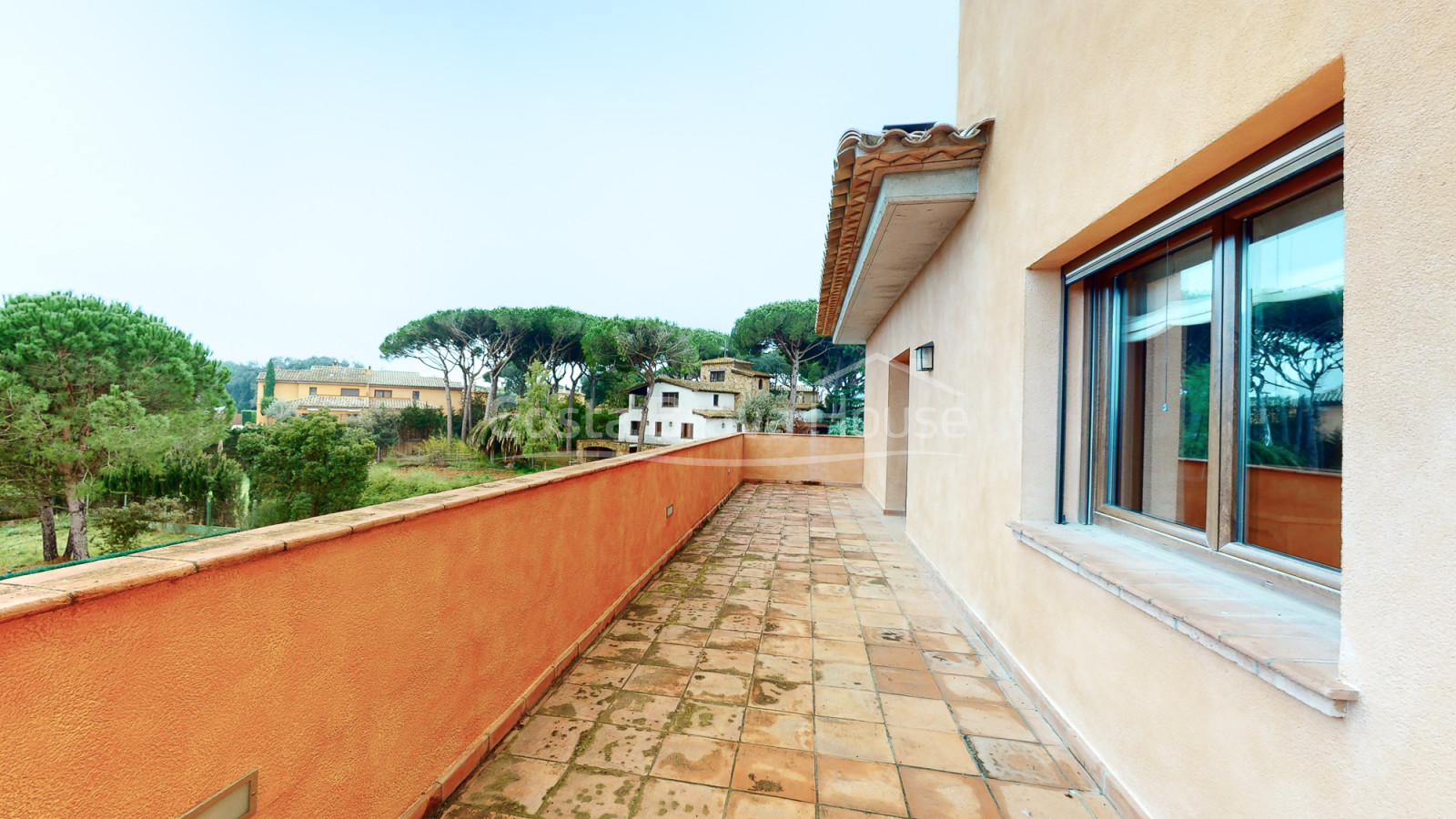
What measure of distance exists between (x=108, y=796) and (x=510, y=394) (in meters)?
33.3

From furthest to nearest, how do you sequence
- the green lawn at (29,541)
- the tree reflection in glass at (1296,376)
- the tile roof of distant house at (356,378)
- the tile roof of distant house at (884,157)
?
the tile roof of distant house at (356,378)
the green lawn at (29,541)
the tile roof of distant house at (884,157)
the tree reflection in glass at (1296,376)

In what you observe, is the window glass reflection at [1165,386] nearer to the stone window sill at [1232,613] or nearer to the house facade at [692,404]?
the stone window sill at [1232,613]

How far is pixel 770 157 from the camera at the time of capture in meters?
36.2

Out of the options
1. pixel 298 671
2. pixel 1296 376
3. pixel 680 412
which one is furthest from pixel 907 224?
pixel 680 412

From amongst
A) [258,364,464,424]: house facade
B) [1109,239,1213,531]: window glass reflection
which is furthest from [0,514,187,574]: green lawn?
[258,364,464,424]: house facade

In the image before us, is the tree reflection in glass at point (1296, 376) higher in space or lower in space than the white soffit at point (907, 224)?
lower

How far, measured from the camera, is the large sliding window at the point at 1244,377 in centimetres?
140

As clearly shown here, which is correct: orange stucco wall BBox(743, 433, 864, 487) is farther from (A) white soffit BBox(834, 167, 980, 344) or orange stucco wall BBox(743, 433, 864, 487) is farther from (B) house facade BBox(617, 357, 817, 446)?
(B) house facade BBox(617, 357, 817, 446)

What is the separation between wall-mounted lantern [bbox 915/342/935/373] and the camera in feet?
14.7

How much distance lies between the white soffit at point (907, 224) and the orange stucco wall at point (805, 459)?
4751mm

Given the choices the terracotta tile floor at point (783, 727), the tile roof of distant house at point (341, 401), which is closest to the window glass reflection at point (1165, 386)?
the terracotta tile floor at point (783, 727)

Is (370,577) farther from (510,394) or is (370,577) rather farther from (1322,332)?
(510,394)

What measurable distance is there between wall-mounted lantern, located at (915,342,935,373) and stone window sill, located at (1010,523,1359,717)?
251 centimetres

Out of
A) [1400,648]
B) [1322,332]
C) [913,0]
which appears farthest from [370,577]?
[913,0]
